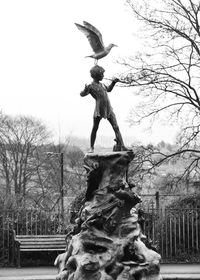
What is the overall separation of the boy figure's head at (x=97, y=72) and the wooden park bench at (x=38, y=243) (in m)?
7.48

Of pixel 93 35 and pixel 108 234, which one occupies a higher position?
pixel 93 35

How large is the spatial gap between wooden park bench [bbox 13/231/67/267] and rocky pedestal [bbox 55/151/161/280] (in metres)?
6.84

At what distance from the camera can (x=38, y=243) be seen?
752 inches

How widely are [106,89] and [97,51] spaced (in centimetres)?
78

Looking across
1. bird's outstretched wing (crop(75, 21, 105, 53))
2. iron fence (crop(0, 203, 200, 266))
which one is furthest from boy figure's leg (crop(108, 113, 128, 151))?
iron fence (crop(0, 203, 200, 266))

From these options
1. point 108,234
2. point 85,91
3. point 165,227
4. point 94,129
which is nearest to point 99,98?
point 85,91

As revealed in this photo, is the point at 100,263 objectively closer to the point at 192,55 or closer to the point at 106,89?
the point at 106,89

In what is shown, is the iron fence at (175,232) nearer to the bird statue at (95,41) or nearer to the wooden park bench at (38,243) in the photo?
the wooden park bench at (38,243)

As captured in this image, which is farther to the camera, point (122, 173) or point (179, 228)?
point (179, 228)

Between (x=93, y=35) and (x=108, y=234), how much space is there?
12.9 ft

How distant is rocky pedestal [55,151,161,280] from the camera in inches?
431

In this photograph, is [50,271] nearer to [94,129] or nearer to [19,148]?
[94,129]

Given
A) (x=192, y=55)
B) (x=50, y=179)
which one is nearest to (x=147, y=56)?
(x=192, y=55)

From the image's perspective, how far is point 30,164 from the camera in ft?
144
